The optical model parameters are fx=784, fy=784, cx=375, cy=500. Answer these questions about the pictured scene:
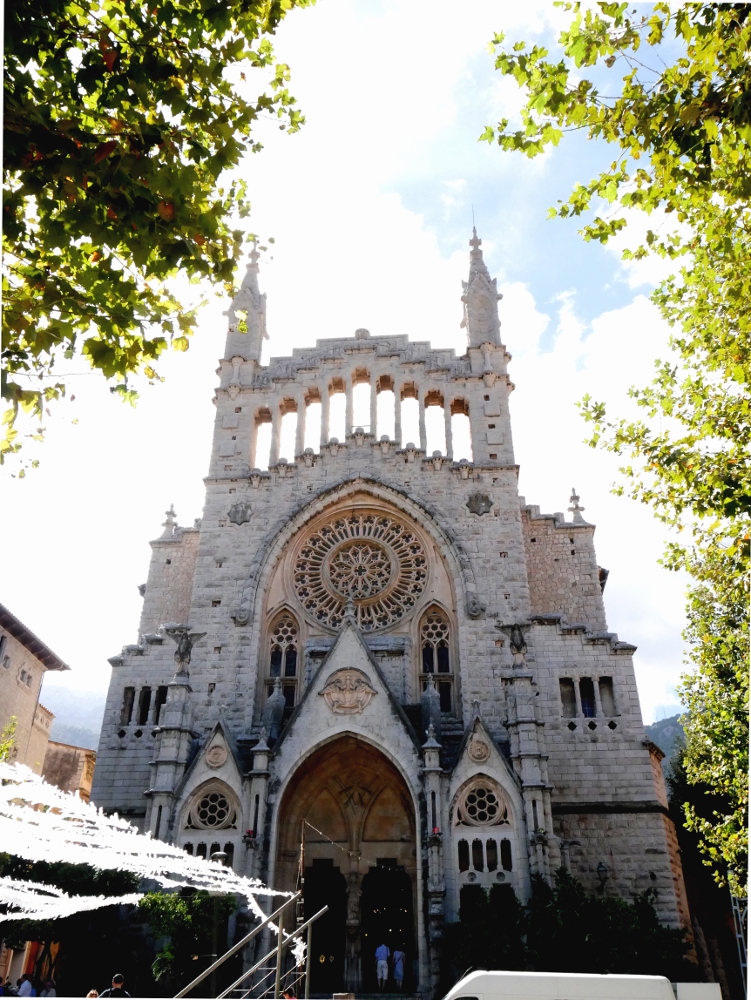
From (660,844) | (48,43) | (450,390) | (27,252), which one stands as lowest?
(660,844)

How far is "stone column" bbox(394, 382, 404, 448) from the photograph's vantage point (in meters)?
26.3

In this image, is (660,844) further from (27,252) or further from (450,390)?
(27,252)

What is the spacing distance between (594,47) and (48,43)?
5.11 metres

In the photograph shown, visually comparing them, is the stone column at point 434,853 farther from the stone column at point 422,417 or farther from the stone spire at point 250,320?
the stone spire at point 250,320

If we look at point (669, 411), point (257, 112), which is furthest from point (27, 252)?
→ point (669, 411)

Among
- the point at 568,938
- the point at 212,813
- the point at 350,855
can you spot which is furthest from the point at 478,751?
the point at 212,813

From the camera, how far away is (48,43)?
6660mm

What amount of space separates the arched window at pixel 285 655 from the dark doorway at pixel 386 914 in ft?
17.6

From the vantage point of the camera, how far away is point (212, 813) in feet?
66.0

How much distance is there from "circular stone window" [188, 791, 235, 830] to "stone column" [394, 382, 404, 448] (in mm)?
12159

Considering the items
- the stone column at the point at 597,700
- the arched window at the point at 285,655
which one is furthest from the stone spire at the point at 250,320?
the stone column at the point at 597,700

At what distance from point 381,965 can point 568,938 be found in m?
4.93

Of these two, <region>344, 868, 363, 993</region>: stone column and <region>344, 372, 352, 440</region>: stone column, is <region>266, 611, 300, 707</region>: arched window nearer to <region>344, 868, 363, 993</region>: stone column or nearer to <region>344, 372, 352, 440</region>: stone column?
<region>344, 868, 363, 993</region>: stone column

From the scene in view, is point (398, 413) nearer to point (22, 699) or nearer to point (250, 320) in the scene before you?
point (250, 320)
